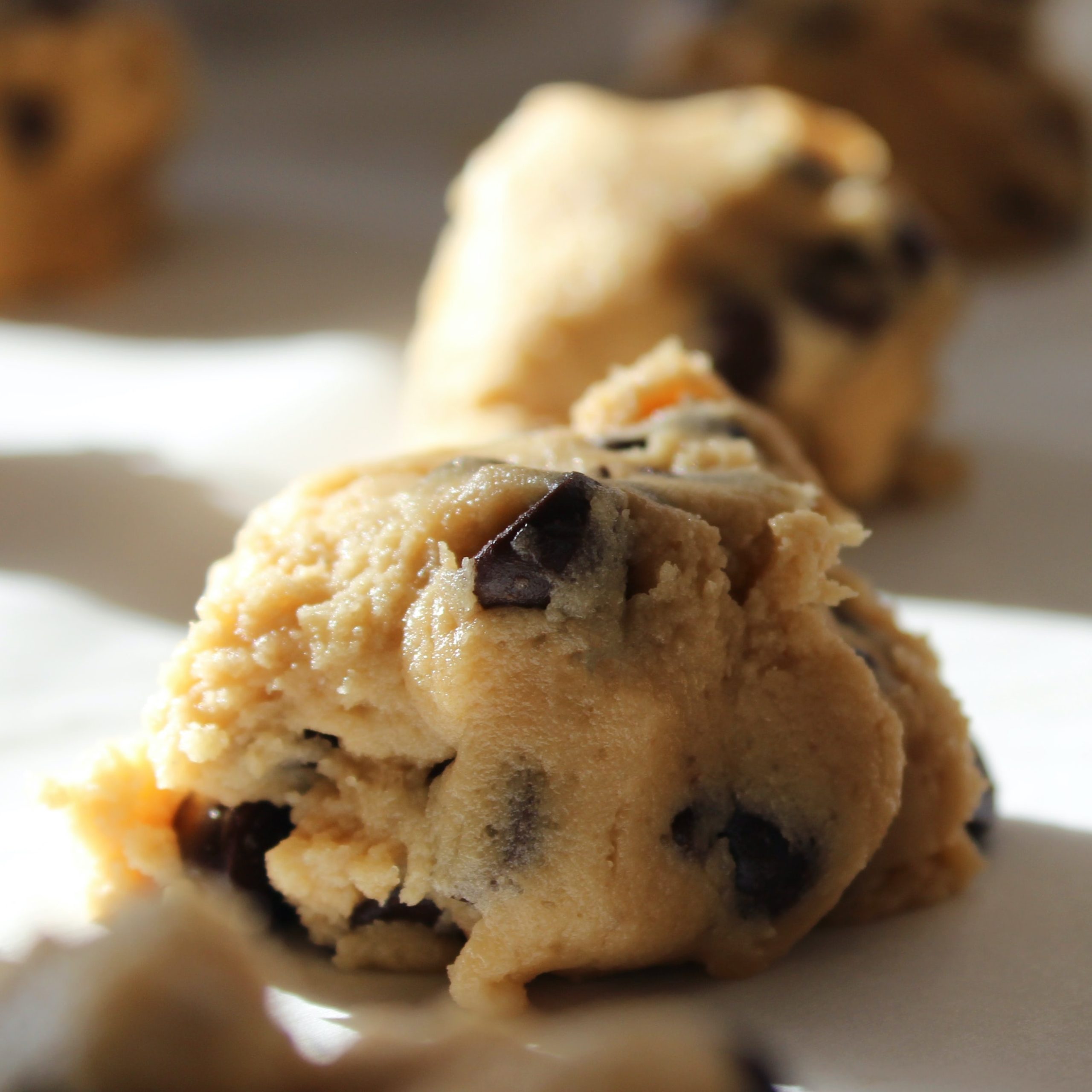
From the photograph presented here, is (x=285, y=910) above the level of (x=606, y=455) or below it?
below

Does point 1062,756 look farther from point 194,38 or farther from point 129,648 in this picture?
point 194,38

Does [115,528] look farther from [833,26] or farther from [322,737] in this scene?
[833,26]

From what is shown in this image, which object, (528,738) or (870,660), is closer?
(528,738)

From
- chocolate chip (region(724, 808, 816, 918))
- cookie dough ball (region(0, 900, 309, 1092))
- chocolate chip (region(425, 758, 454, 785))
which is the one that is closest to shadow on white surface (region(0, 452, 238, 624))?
chocolate chip (region(425, 758, 454, 785))

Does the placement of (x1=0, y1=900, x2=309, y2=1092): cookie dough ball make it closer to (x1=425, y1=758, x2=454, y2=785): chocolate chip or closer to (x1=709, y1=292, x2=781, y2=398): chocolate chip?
(x1=425, y1=758, x2=454, y2=785): chocolate chip

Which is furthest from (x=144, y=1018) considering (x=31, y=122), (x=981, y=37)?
(x=981, y=37)

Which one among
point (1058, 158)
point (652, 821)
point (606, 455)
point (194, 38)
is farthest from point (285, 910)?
point (194, 38)

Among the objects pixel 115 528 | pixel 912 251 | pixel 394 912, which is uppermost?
pixel 912 251
